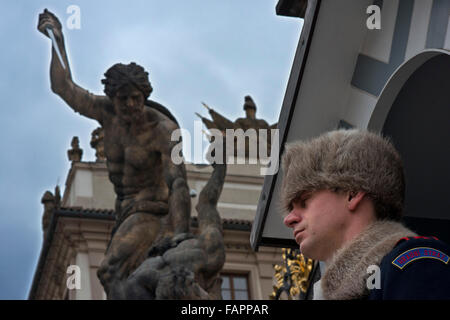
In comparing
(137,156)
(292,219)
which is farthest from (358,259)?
(137,156)

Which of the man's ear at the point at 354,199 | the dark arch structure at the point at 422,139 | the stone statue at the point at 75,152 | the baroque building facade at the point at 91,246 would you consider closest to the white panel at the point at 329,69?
the dark arch structure at the point at 422,139

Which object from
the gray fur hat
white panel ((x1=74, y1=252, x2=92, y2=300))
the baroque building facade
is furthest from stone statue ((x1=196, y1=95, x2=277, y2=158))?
the gray fur hat

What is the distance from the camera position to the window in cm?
2579

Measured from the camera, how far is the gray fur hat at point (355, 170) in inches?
129

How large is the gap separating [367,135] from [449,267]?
29.5 inches

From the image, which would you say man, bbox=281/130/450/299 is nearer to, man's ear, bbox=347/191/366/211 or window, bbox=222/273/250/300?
man's ear, bbox=347/191/366/211

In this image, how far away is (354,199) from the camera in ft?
10.8

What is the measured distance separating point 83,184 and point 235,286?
595 centimetres

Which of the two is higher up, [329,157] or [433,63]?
[433,63]

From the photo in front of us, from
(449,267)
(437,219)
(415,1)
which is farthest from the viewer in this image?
(437,219)

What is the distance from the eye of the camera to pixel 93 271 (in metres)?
25.1

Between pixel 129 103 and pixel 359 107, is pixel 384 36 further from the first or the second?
pixel 129 103

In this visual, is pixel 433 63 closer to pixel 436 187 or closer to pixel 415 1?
pixel 415 1
